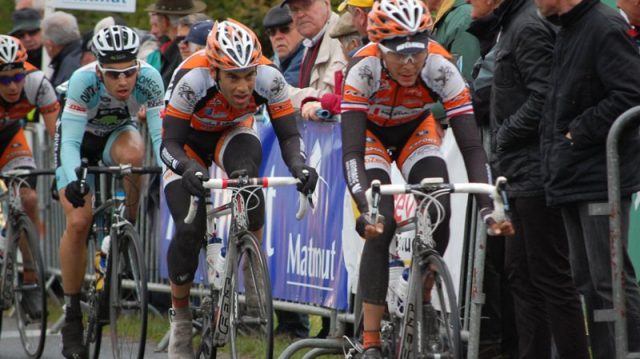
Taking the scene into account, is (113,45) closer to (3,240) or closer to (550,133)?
(3,240)

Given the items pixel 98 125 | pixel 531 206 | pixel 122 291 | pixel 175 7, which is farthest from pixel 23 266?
pixel 531 206

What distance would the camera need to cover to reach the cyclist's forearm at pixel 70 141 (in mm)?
8883

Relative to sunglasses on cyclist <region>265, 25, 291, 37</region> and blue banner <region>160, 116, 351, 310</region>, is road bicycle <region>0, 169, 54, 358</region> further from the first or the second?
sunglasses on cyclist <region>265, 25, 291, 37</region>

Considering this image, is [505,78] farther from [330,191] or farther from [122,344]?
[122,344]

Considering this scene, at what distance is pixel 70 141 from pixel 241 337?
7.35 ft

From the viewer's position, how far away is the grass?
25.0 ft

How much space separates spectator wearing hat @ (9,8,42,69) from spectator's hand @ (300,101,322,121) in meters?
6.42

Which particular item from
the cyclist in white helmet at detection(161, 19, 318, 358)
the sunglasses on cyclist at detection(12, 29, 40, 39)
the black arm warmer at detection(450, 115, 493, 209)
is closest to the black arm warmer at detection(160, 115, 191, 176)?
the cyclist in white helmet at detection(161, 19, 318, 358)

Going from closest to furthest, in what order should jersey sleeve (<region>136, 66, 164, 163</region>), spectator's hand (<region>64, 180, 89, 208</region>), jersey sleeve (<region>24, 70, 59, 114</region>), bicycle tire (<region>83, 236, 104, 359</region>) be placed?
spectator's hand (<region>64, 180, 89, 208</region>)
bicycle tire (<region>83, 236, 104, 359</region>)
jersey sleeve (<region>136, 66, 164, 163</region>)
jersey sleeve (<region>24, 70, 59, 114</region>)

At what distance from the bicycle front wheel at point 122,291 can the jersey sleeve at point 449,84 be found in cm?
244

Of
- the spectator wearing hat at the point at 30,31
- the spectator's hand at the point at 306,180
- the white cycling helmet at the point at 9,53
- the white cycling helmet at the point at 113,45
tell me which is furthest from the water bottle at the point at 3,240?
the spectator wearing hat at the point at 30,31

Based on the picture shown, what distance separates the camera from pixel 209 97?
8016 millimetres

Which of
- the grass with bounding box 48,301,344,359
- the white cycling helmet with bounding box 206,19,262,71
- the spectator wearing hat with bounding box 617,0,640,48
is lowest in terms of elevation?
the grass with bounding box 48,301,344,359

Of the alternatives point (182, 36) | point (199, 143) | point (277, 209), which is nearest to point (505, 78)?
point (199, 143)
